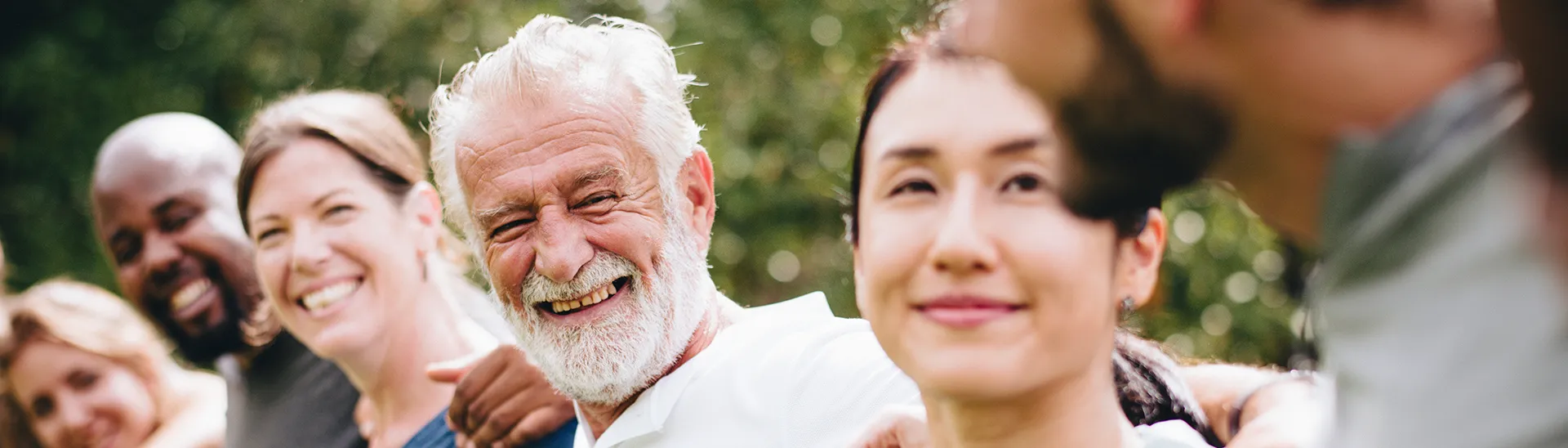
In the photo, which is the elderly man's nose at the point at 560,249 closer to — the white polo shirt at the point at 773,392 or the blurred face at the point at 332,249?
the white polo shirt at the point at 773,392

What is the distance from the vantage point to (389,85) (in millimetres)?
10016

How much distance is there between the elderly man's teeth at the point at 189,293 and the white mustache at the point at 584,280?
1.99m

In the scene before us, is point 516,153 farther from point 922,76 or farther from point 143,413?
point 143,413

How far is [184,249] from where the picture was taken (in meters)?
4.28

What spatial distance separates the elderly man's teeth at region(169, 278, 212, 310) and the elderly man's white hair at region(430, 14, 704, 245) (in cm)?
170

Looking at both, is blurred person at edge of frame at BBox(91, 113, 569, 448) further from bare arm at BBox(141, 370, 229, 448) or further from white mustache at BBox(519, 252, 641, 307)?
white mustache at BBox(519, 252, 641, 307)

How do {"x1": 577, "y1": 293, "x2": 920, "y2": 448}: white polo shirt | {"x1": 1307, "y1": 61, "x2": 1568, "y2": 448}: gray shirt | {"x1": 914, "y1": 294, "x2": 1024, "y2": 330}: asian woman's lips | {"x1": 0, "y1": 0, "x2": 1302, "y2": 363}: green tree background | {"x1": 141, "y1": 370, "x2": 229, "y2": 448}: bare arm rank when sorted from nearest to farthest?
{"x1": 1307, "y1": 61, "x2": 1568, "y2": 448}: gray shirt
{"x1": 914, "y1": 294, "x2": 1024, "y2": 330}: asian woman's lips
{"x1": 577, "y1": 293, "x2": 920, "y2": 448}: white polo shirt
{"x1": 141, "y1": 370, "x2": 229, "y2": 448}: bare arm
{"x1": 0, "y1": 0, "x2": 1302, "y2": 363}: green tree background

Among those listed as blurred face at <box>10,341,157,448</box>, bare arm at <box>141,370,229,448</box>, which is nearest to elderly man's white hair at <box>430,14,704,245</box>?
bare arm at <box>141,370,229,448</box>

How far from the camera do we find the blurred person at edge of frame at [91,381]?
5098 millimetres

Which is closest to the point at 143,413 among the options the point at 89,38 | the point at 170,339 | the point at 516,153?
the point at 170,339

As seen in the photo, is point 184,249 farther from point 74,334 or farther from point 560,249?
point 560,249

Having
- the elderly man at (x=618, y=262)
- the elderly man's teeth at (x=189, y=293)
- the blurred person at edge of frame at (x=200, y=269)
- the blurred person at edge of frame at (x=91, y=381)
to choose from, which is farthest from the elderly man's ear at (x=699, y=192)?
the blurred person at edge of frame at (x=91, y=381)

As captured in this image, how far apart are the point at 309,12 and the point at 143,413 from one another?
566cm

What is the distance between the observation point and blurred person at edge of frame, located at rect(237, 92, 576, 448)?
3449mm
